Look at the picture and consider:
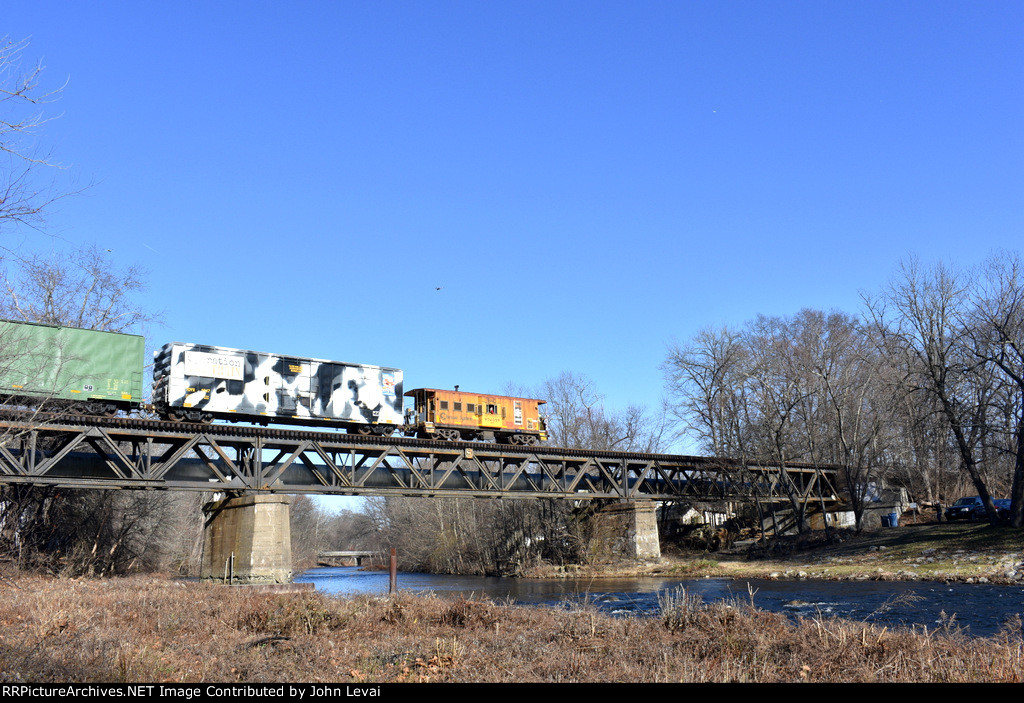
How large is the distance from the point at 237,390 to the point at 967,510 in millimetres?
36875

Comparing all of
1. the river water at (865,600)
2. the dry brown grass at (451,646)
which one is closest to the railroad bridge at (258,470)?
the river water at (865,600)

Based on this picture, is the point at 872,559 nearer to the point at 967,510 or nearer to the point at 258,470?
the point at 967,510

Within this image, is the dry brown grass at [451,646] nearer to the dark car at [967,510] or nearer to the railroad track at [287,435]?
the railroad track at [287,435]

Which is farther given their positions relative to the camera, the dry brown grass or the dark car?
the dark car

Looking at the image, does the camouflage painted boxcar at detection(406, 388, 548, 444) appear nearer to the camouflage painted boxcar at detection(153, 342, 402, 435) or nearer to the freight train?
the freight train

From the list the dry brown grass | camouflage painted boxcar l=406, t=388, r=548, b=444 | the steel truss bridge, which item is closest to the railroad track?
the steel truss bridge

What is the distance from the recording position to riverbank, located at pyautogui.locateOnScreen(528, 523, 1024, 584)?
26.4 m

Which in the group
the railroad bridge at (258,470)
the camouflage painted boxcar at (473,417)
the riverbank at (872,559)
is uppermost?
the camouflage painted boxcar at (473,417)

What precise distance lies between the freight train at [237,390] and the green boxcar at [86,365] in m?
0.04

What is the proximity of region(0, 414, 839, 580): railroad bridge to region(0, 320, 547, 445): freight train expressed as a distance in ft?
5.35

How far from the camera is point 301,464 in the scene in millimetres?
33906

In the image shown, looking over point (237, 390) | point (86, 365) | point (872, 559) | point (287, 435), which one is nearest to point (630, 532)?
point (872, 559)

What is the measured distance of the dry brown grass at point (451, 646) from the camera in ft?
28.2
